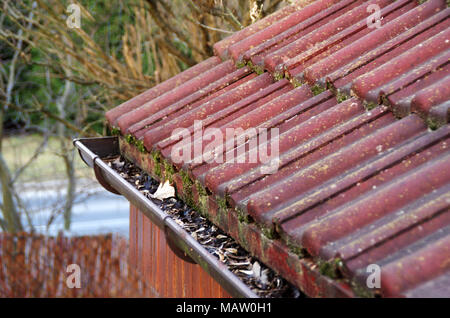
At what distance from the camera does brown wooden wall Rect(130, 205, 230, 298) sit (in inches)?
115

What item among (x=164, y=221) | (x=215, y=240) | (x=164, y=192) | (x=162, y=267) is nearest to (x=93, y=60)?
(x=162, y=267)

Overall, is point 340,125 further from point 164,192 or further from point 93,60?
point 93,60

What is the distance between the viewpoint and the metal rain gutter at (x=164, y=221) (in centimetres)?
191

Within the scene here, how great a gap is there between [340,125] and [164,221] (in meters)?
0.83

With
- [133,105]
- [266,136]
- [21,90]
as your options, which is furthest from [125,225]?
[266,136]

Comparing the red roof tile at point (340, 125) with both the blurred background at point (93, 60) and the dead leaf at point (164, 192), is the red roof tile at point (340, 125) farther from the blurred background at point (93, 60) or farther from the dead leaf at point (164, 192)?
the blurred background at point (93, 60)

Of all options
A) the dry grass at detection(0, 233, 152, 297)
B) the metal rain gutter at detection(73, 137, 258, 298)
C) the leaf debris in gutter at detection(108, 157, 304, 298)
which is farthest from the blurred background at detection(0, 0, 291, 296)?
the leaf debris in gutter at detection(108, 157, 304, 298)

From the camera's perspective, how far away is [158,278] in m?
3.54

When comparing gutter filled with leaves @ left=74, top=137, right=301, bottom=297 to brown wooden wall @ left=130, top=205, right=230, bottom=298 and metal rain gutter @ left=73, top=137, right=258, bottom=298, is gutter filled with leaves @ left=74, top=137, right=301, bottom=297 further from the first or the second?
brown wooden wall @ left=130, top=205, right=230, bottom=298

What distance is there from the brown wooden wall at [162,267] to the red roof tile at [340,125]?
598mm

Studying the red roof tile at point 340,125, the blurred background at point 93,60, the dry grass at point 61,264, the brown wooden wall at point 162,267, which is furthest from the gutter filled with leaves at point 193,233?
the dry grass at point 61,264
